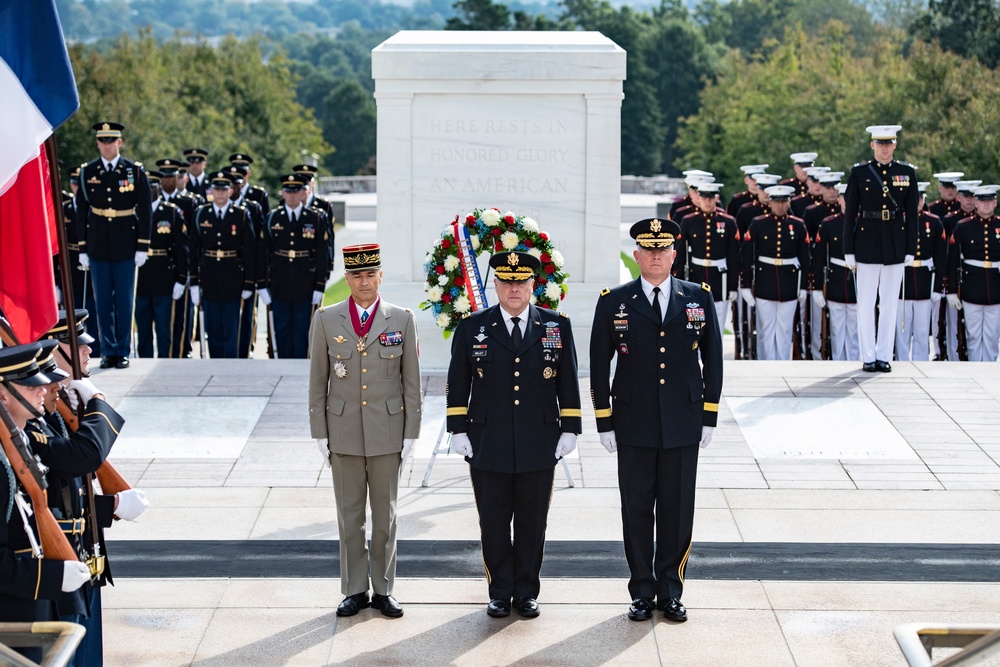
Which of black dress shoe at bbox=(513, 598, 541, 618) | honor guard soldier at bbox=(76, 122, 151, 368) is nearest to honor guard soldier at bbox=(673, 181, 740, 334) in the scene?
honor guard soldier at bbox=(76, 122, 151, 368)

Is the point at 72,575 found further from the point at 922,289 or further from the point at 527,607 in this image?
the point at 922,289

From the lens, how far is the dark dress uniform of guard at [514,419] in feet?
20.1

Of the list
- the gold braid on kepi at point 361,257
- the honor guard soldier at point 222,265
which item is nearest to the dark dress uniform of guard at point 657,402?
the gold braid on kepi at point 361,257

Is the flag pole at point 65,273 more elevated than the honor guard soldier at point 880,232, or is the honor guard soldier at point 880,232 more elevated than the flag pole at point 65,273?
→ the flag pole at point 65,273

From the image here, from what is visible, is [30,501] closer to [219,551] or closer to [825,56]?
[219,551]

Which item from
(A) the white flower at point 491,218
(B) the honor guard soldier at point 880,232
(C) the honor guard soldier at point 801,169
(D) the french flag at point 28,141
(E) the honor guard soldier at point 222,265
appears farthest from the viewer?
(C) the honor guard soldier at point 801,169

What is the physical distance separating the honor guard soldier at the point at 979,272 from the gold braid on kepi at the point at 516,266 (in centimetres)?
804

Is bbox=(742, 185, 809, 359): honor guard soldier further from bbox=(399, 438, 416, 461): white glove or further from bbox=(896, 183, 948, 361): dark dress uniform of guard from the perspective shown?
bbox=(399, 438, 416, 461): white glove

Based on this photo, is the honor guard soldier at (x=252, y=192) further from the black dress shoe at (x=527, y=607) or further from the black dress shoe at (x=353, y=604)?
the black dress shoe at (x=527, y=607)

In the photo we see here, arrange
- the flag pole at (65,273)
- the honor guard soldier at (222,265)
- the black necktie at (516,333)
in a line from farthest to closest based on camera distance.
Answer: the honor guard soldier at (222,265) → the black necktie at (516,333) → the flag pole at (65,273)

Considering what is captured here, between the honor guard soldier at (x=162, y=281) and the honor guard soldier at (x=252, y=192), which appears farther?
the honor guard soldier at (x=252, y=192)

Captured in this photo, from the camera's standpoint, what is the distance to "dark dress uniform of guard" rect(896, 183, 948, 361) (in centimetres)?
1305

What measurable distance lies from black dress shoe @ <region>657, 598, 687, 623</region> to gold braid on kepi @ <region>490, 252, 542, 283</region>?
5.25 feet

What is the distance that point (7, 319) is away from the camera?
544cm
